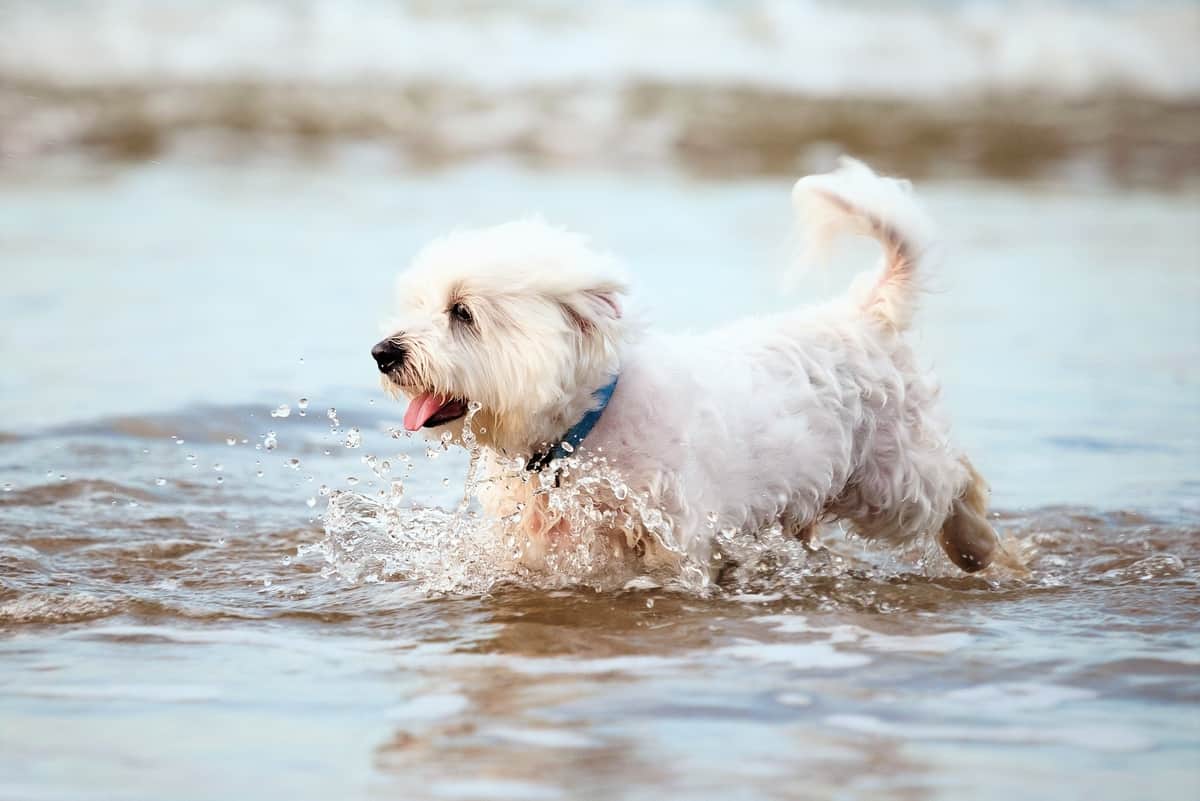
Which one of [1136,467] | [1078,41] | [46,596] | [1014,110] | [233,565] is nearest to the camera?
[46,596]

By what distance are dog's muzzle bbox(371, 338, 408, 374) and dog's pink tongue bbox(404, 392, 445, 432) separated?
0.44 feet

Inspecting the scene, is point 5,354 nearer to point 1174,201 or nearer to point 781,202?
point 781,202

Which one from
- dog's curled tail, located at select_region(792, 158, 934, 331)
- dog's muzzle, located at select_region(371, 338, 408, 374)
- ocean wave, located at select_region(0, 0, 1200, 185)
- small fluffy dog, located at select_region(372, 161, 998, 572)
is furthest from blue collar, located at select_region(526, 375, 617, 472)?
ocean wave, located at select_region(0, 0, 1200, 185)

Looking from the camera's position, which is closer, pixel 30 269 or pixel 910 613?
pixel 910 613

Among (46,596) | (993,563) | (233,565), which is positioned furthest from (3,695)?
(993,563)

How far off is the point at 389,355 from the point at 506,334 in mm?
329

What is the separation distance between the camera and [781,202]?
17625mm

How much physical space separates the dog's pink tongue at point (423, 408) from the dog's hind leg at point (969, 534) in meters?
2.05

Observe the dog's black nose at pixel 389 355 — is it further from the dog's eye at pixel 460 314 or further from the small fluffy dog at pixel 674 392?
the dog's eye at pixel 460 314

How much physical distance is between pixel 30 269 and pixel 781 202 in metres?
8.51

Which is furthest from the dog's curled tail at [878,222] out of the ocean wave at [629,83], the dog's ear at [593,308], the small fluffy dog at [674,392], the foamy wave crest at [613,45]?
the foamy wave crest at [613,45]

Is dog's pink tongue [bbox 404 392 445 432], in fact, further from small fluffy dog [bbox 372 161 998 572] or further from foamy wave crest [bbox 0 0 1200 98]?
foamy wave crest [bbox 0 0 1200 98]

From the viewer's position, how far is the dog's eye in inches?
180

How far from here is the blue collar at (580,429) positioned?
467 centimetres
